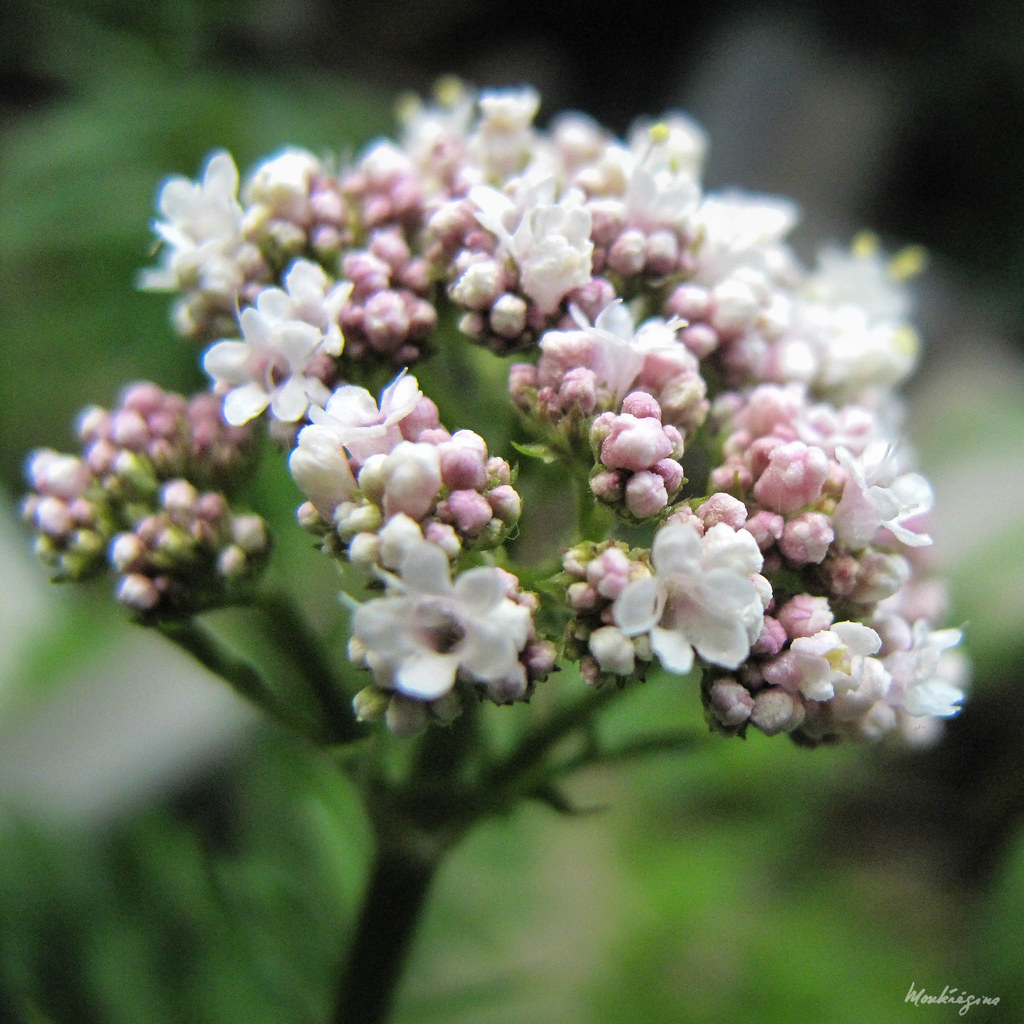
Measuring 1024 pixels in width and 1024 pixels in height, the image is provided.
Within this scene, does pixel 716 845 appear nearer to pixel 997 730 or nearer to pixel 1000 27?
pixel 997 730

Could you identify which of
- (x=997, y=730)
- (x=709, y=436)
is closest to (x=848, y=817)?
(x=997, y=730)

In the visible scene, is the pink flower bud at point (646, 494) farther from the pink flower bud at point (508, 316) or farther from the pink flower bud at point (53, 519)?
the pink flower bud at point (53, 519)

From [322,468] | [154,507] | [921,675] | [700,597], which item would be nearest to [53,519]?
[154,507]

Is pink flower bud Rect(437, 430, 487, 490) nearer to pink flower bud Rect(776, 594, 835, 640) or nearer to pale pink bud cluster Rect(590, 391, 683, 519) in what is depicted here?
pale pink bud cluster Rect(590, 391, 683, 519)

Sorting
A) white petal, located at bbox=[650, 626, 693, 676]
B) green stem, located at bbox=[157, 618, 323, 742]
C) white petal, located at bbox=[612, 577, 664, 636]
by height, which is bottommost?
green stem, located at bbox=[157, 618, 323, 742]

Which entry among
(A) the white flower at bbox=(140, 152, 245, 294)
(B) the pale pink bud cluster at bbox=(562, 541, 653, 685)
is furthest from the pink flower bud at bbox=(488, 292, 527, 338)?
(A) the white flower at bbox=(140, 152, 245, 294)

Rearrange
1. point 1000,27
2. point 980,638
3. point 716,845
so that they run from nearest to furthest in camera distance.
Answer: point 716,845, point 980,638, point 1000,27

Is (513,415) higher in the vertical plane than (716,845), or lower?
higher

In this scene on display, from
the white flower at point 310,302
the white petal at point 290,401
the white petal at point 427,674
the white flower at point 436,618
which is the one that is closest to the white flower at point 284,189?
the white flower at point 310,302

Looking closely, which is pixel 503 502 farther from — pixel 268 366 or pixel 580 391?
pixel 268 366
